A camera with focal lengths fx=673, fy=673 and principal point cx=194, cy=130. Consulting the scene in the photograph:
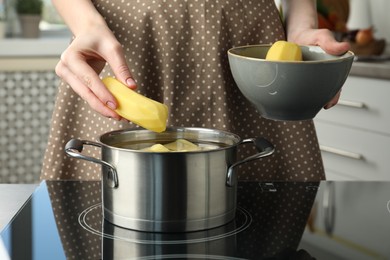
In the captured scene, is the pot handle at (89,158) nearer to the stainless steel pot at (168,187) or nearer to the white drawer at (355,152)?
the stainless steel pot at (168,187)

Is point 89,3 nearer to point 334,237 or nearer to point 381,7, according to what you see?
point 334,237

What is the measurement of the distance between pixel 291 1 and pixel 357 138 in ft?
4.07

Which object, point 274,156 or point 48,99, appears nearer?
point 274,156

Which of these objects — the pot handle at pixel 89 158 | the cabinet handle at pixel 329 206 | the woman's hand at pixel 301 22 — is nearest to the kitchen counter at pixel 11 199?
the pot handle at pixel 89 158

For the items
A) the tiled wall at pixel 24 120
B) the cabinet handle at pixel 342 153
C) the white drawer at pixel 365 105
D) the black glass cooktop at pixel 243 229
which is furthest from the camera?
the tiled wall at pixel 24 120

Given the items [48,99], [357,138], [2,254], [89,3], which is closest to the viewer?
[2,254]

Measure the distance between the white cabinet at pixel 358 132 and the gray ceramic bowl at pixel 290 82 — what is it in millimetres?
1444

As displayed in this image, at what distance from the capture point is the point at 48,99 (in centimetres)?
279

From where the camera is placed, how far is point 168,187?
2.40 ft

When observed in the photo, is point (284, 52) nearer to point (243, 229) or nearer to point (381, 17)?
point (243, 229)

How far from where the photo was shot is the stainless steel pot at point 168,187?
725mm

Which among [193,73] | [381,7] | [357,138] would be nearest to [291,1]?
[193,73]

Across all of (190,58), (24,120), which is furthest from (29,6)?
(190,58)

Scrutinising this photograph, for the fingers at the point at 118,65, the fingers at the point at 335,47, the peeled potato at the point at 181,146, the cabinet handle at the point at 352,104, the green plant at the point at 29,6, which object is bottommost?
the cabinet handle at the point at 352,104
